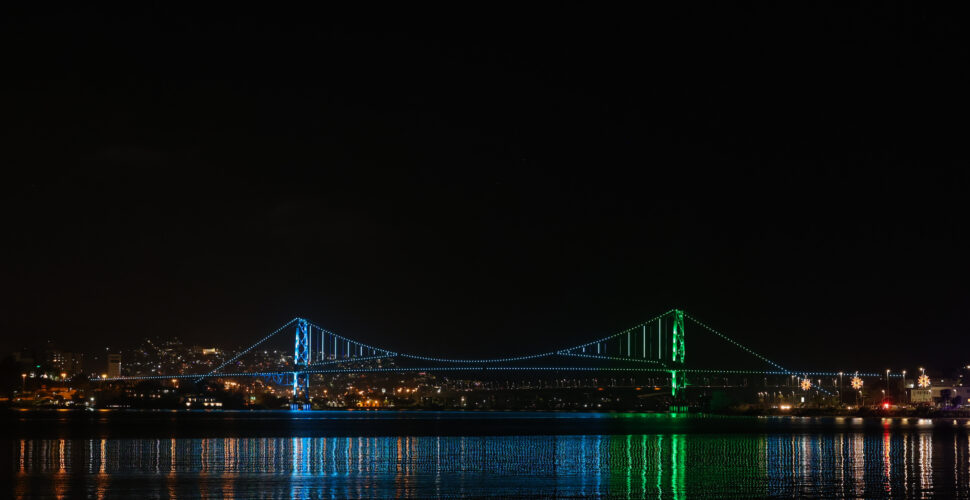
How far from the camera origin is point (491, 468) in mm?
26469

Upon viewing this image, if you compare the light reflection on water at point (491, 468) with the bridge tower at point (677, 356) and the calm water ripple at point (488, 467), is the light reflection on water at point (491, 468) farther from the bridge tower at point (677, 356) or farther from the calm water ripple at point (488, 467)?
the bridge tower at point (677, 356)

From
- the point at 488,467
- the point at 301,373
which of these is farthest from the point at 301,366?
the point at 488,467

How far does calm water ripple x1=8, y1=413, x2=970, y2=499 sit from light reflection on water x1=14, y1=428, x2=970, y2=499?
3 centimetres

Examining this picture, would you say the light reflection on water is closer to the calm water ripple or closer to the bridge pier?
the calm water ripple

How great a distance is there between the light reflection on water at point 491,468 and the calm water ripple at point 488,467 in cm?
3

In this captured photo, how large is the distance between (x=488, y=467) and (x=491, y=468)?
0.31 meters

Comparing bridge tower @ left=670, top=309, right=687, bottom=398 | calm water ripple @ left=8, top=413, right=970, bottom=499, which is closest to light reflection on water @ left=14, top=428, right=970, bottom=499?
calm water ripple @ left=8, top=413, right=970, bottom=499

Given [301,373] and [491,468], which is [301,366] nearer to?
[301,373]

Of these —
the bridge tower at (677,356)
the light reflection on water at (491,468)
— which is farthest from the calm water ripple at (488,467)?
the bridge tower at (677,356)

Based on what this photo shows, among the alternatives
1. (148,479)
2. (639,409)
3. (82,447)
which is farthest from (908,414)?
(148,479)

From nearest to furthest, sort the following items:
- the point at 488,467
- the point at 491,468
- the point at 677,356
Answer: the point at 491,468 < the point at 488,467 < the point at 677,356

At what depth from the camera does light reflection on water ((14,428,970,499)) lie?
21.2 metres

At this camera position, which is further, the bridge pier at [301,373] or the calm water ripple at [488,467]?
the bridge pier at [301,373]

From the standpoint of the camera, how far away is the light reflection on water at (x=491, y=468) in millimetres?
21203
